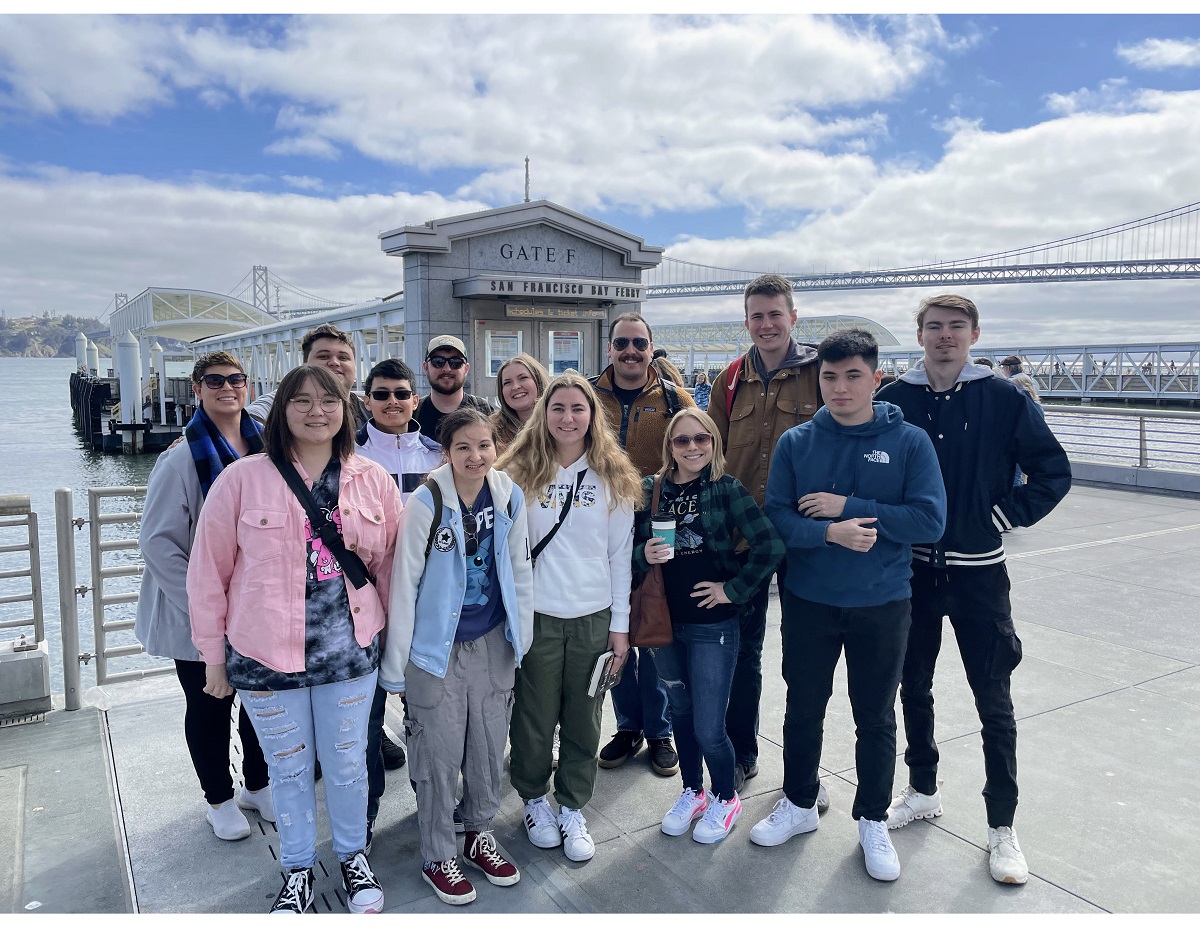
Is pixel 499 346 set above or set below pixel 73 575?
above

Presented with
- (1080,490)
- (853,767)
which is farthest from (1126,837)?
(1080,490)

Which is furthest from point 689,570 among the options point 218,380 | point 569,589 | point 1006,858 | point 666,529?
point 218,380

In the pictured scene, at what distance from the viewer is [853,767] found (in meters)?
3.64

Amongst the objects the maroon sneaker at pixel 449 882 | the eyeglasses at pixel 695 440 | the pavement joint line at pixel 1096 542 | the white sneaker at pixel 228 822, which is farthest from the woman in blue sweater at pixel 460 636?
the pavement joint line at pixel 1096 542

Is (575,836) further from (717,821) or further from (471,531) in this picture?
(471,531)

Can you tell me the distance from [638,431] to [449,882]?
6.76 feet

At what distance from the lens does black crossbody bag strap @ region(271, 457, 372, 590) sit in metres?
2.60

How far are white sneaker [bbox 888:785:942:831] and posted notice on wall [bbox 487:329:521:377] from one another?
29.0 ft

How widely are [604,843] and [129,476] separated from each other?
33044 mm

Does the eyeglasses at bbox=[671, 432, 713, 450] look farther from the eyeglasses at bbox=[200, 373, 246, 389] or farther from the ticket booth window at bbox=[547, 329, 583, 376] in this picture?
the ticket booth window at bbox=[547, 329, 583, 376]

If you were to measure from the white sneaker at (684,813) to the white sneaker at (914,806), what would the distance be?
0.75m

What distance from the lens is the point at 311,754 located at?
2719 millimetres

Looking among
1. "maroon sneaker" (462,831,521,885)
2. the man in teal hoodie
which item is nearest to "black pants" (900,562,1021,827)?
the man in teal hoodie

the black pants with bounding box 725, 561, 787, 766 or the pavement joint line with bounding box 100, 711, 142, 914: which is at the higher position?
the black pants with bounding box 725, 561, 787, 766
